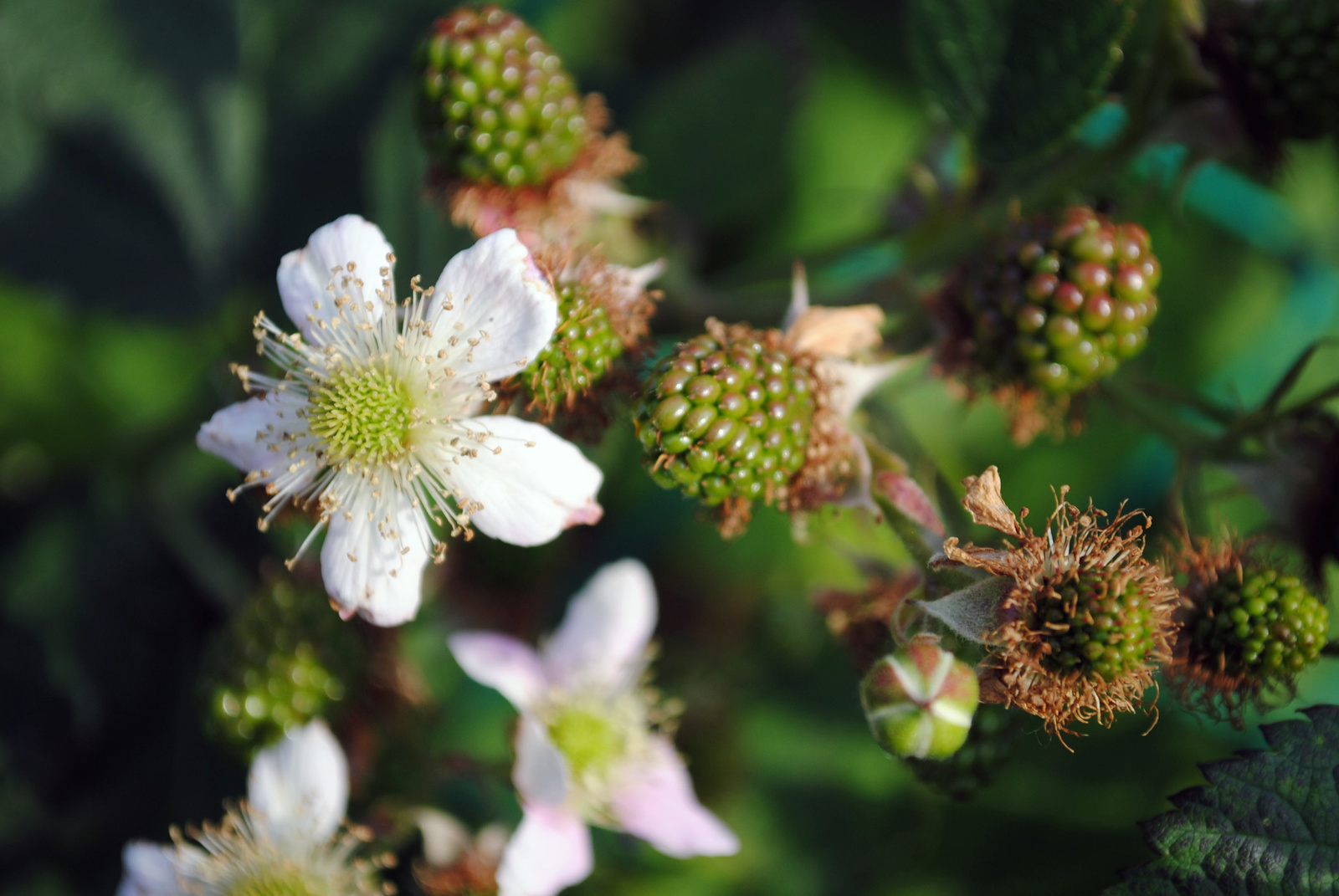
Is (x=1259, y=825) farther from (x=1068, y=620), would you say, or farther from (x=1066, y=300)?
(x=1066, y=300)

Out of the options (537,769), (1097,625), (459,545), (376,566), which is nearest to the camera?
(1097,625)

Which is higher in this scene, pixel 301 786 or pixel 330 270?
pixel 330 270

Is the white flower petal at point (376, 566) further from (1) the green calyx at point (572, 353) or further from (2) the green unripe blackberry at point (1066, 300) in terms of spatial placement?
(2) the green unripe blackberry at point (1066, 300)

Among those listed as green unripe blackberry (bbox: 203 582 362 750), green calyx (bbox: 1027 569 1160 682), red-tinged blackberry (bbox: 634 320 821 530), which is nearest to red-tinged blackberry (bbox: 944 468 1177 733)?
green calyx (bbox: 1027 569 1160 682)

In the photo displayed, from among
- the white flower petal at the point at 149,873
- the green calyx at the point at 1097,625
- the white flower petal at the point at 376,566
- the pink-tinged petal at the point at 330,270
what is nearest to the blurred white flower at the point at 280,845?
the white flower petal at the point at 149,873

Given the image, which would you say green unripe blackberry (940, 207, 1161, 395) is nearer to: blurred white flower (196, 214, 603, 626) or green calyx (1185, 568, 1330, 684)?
green calyx (1185, 568, 1330, 684)

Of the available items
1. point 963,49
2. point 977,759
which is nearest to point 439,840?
point 977,759

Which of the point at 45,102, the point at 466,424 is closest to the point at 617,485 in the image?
the point at 466,424
